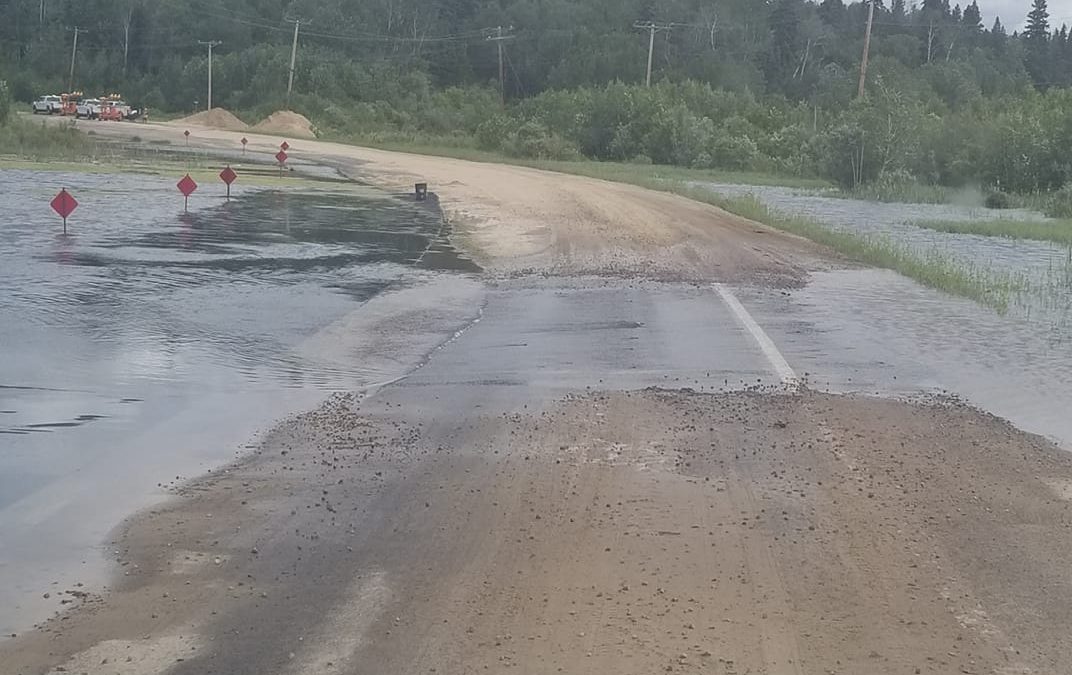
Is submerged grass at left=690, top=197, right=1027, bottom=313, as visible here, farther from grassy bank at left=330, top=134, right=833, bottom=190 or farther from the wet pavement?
grassy bank at left=330, top=134, right=833, bottom=190

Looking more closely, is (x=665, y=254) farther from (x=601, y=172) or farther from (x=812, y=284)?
(x=601, y=172)

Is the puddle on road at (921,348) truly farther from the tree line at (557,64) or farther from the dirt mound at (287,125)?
the dirt mound at (287,125)

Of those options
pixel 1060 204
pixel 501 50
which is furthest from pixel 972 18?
pixel 1060 204

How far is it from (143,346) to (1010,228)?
26.4 metres

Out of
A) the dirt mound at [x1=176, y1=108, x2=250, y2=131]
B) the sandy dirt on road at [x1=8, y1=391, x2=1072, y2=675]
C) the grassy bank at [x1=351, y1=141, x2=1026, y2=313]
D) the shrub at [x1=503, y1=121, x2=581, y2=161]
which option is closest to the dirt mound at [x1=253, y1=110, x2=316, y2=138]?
the dirt mound at [x1=176, y1=108, x2=250, y2=131]

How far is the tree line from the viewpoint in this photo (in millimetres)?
78812

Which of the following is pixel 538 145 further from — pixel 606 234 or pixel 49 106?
pixel 606 234

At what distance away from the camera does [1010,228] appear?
3391cm

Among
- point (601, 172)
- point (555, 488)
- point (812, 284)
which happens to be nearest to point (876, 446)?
point (555, 488)

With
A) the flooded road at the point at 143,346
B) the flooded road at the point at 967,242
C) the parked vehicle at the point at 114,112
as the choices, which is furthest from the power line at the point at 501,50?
the flooded road at the point at 143,346

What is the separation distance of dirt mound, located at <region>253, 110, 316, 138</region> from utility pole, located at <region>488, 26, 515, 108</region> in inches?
844

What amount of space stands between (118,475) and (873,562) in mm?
4615

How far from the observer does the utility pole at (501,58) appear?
11681 centimetres

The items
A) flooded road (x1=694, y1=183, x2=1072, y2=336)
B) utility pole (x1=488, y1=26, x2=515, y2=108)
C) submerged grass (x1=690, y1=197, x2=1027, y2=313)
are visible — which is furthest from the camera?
utility pole (x1=488, y1=26, x2=515, y2=108)
